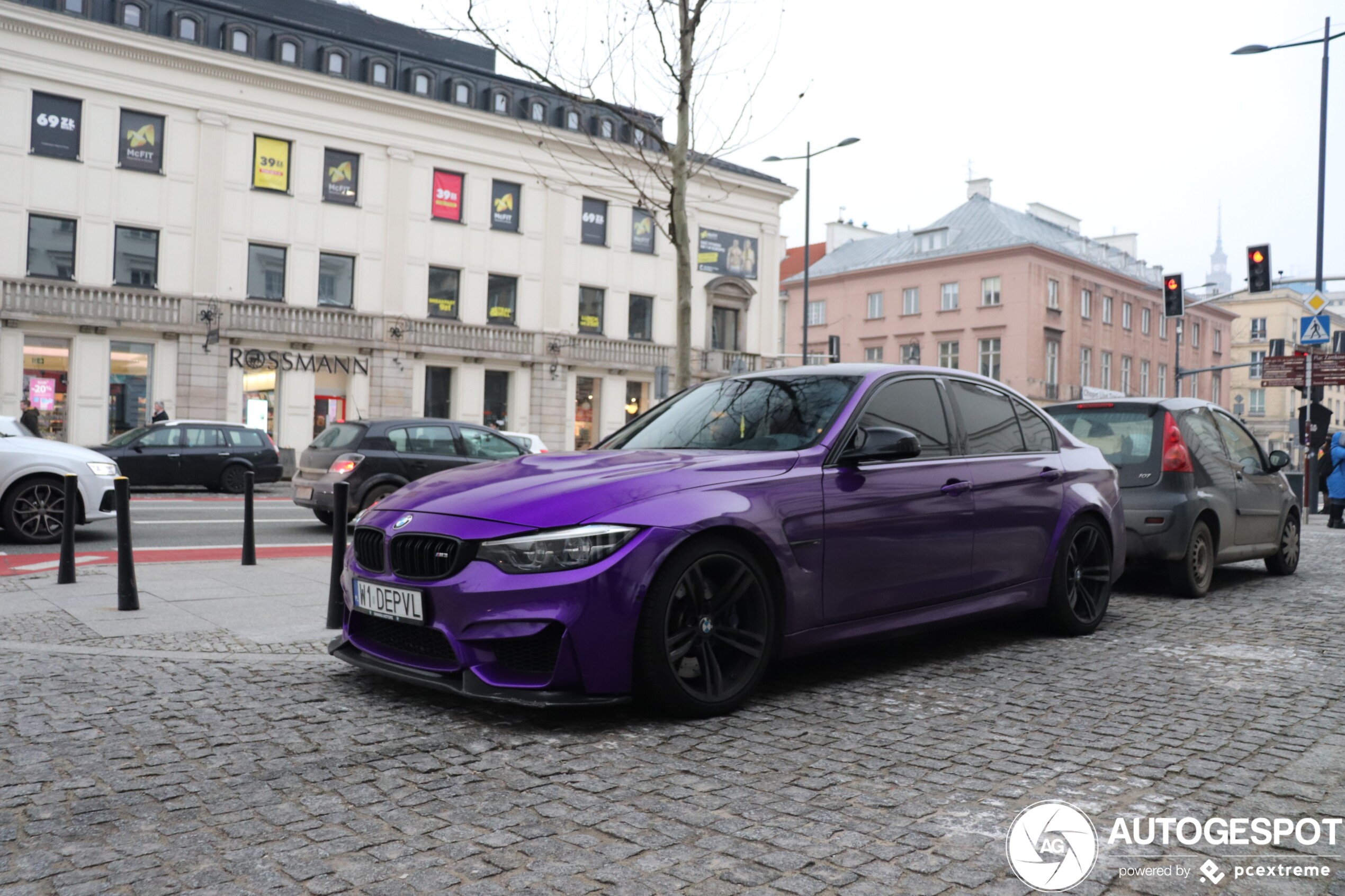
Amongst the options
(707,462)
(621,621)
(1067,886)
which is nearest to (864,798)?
(1067,886)

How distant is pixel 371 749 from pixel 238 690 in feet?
3.94

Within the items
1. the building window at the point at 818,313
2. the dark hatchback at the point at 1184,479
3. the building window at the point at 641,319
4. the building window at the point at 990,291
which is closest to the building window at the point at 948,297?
the building window at the point at 990,291

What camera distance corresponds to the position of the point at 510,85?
3866cm

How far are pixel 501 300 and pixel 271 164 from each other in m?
8.47

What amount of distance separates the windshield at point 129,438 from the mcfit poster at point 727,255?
24962mm

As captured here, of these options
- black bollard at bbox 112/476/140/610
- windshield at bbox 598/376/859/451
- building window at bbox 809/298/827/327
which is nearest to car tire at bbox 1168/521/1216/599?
windshield at bbox 598/376/859/451

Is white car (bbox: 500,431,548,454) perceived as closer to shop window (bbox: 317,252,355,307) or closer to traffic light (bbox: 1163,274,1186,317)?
shop window (bbox: 317,252,355,307)

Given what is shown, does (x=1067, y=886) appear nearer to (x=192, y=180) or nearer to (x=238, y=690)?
(x=238, y=690)

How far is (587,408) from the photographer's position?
131 feet

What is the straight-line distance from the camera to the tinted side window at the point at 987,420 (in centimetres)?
611

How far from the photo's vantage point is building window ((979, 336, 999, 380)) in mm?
57812

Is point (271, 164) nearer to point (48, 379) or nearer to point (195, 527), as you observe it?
point (48, 379)

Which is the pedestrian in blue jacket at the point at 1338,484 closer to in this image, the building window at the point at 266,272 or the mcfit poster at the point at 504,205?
the mcfit poster at the point at 504,205

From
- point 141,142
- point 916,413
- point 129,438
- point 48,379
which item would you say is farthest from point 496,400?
point 916,413
